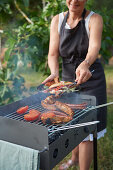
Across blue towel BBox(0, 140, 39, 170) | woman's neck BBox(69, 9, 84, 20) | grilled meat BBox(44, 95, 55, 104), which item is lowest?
blue towel BBox(0, 140, 39, 170)

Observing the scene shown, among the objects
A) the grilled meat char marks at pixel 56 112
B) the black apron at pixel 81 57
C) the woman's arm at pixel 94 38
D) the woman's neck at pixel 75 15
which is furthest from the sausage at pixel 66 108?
the woman's neck at pixel 75 15

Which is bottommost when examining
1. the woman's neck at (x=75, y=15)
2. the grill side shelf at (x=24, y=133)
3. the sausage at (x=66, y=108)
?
the grill side shelf at (x=24, y=133)

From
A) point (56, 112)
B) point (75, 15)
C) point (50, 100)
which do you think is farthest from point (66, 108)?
point (75, 15)

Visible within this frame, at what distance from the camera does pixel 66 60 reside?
8.82ft

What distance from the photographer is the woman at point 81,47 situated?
7.87 feet

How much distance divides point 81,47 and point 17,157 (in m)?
1.51

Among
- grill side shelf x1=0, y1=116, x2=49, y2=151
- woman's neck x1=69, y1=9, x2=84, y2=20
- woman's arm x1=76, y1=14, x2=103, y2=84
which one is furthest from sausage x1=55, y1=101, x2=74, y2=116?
woman's neck x1=69, y1=9, x2=84, y2=20

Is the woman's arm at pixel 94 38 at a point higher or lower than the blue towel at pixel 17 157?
higher

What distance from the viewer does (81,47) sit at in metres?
2.52

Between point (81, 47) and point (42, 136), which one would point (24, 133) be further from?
point (81, 47)

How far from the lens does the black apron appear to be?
252 centimetres

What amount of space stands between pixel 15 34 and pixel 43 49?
621 mm

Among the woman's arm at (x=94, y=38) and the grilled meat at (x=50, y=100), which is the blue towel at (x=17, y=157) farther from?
the woman's arm at (x=94, y=38)

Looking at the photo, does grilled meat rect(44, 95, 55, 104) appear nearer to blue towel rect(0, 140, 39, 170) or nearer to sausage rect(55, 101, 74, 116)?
sausage rect(55, 101, 74, 116)
